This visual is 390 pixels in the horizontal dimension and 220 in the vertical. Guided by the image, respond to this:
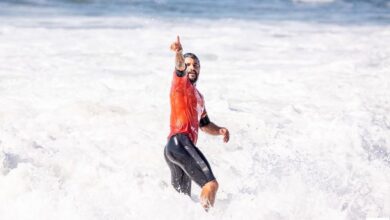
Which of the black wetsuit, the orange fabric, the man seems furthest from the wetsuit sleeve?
the black wetsuit

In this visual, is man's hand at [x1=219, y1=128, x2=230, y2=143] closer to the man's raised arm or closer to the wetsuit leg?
the wetsuit leg

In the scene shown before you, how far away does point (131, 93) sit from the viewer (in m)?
11.8

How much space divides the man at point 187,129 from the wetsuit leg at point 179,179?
0.09ft

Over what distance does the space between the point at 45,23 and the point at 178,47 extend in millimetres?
15552

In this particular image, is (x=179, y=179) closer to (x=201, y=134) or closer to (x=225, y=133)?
(x=225, y=133)

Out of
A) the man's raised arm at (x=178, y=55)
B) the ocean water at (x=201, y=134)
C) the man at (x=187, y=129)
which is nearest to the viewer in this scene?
the man's raised arm at (x=178, y=55)

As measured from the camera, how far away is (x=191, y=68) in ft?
18.9

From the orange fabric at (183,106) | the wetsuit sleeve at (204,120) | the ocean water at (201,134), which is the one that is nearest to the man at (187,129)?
the orange fabric at (183,106)

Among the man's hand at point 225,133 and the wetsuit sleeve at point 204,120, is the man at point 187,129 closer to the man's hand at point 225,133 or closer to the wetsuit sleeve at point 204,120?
the man's hand at point 225,133

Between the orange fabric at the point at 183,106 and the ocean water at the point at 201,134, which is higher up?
the orange fabric at the point at 183,106

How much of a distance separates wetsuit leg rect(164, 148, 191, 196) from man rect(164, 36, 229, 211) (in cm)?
3

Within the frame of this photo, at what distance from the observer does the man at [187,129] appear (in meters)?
5.48

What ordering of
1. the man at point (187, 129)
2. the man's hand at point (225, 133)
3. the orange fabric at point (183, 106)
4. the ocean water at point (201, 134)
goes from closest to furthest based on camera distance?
the man at point (187, 129) → the orange fabric at point (183, 106) → the man's hand at point (225, 133) → the ocean water at point (201, 134)

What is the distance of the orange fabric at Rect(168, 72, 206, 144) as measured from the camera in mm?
5641
